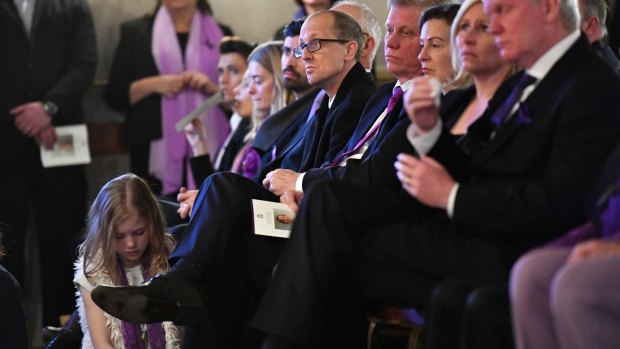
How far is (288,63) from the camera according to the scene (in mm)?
4691

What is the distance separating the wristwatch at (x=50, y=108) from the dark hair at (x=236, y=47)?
921 mm

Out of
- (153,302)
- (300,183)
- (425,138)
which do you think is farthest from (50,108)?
(425,138)

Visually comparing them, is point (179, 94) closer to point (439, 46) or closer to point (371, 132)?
point (371, 132)

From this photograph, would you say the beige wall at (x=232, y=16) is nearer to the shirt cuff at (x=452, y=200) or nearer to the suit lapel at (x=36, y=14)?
the suit lapel at (x=36, y=14)

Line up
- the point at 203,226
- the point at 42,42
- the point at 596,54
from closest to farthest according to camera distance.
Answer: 1. the point at 596,54
2. the point at 203,226
3. the point at 42,42

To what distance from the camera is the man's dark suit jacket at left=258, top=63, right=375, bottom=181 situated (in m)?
3.86

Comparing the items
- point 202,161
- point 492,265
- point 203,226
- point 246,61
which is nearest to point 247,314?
point 203,226

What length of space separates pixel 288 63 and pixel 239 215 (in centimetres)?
145

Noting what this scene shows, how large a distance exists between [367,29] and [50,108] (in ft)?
6.88

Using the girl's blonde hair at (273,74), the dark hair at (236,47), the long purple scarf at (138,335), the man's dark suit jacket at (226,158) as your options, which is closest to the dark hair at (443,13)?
the long purple scarf at (138,335)

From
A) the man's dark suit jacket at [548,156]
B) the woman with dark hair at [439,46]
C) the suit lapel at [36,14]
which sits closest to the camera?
the man's dark suit jacket at [548,156]

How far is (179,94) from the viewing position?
6324 mm

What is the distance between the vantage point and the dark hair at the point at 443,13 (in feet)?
11.3

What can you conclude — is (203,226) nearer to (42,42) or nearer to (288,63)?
(288,63)
